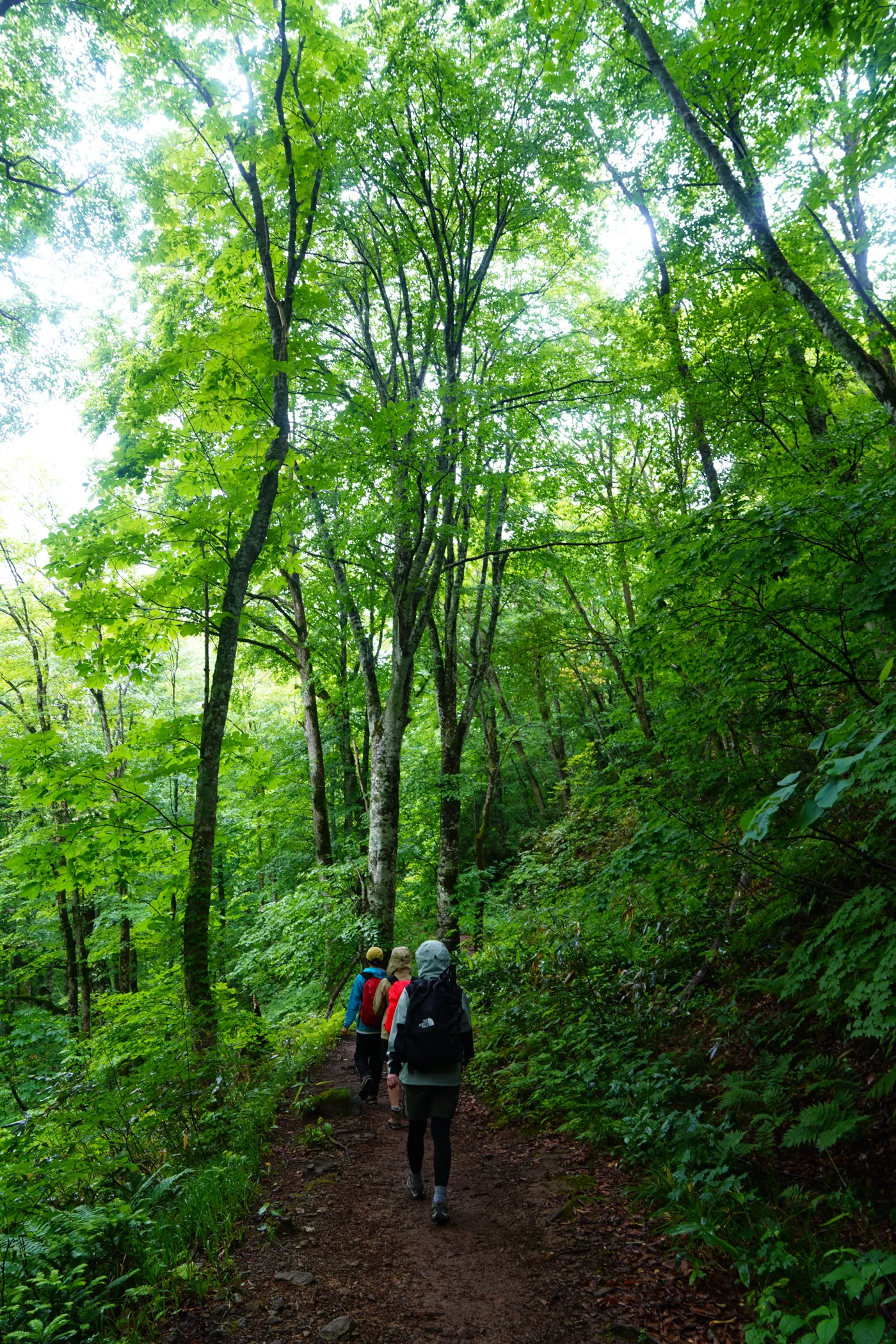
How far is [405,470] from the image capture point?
888 cm

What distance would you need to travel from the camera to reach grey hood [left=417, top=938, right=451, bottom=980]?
4.70 m

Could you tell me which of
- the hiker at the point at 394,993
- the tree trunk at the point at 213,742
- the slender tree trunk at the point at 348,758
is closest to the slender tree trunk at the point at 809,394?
the tree trunk at the point at 213,742

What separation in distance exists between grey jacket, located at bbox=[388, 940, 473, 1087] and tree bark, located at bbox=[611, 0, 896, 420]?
17.2 ft

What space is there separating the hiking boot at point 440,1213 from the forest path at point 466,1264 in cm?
4

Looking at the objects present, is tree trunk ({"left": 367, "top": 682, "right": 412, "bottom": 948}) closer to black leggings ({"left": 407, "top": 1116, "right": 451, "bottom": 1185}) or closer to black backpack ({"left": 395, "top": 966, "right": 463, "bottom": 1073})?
black leggings ({"left": 407, "top": 1116, "right": 451, "bottom": 1185})

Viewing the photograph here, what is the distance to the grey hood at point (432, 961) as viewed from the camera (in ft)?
15.4

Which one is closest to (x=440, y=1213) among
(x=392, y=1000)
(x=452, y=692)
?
(x=392, y=1000)

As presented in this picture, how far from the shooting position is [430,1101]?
460cm

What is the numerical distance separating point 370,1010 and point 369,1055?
53 centimetres

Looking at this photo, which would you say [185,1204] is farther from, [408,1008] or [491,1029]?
[491,1029]

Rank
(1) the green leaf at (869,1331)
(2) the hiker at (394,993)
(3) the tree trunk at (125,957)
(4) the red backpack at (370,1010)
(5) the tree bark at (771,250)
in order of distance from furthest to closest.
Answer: (3) the tree trunk at (125,957) → (4) the red backpack at (370,1010) → (2) the hiker at (394,993) → (5) the tree bark at (771,250) → (1) the green leaf at (869,1331)

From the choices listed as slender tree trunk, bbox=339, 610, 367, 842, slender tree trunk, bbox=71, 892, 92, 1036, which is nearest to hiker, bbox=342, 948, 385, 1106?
slender tree trunk, bbox=339, 610, 367, 842

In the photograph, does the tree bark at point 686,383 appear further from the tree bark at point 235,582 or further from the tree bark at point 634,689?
the tree bark at point 235,582

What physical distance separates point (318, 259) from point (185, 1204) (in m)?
12.7
